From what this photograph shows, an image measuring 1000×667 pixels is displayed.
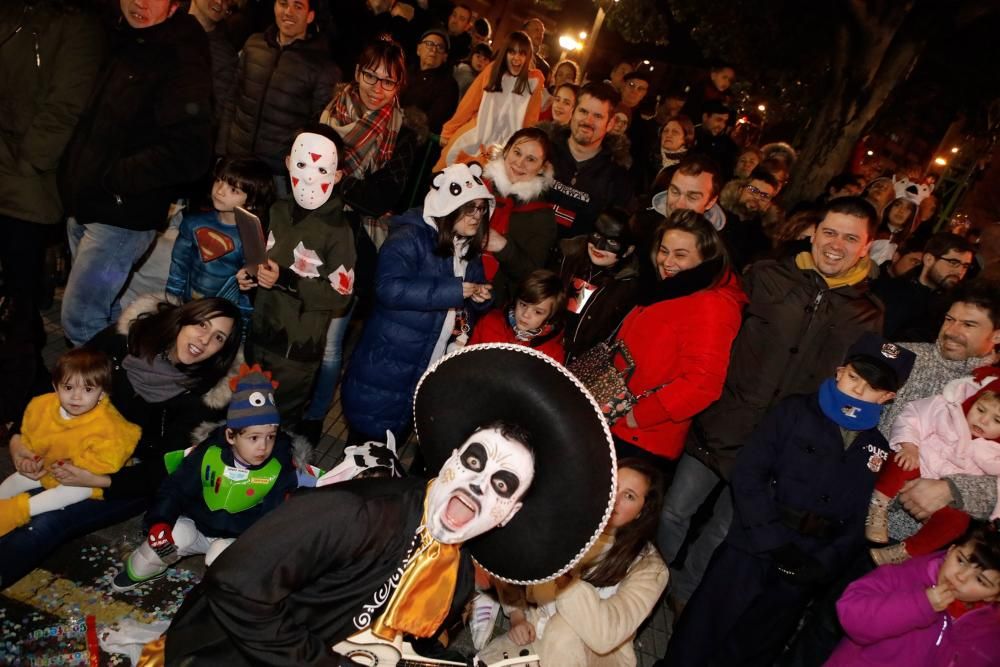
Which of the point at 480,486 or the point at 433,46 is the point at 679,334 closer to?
the point at 480,486

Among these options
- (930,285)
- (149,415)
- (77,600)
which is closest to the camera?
(77,600)

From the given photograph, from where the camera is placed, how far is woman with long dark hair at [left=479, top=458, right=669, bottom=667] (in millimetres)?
3039

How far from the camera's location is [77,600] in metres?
2.99

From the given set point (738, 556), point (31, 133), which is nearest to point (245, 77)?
point (31, 133)

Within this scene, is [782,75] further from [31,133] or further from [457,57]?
[31,133]

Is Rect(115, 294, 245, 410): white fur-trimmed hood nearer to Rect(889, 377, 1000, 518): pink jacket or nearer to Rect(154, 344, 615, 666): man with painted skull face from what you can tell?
Rect(154, 344, 615, 666): man with painted skull face

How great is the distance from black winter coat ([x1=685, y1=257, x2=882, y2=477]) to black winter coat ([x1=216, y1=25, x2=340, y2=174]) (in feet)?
10.8

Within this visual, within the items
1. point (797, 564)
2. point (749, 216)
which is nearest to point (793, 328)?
point (797, 564)

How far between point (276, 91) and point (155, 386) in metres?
2.44

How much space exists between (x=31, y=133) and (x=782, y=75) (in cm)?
1319

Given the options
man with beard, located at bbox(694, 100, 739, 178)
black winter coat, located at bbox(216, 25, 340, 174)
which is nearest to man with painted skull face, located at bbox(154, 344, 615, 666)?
black winter coat, located at bbox(216, 25, 340, 174)

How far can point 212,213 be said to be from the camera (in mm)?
3848

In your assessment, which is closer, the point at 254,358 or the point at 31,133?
the point at 31,133

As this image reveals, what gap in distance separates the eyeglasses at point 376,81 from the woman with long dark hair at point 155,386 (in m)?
1.91
